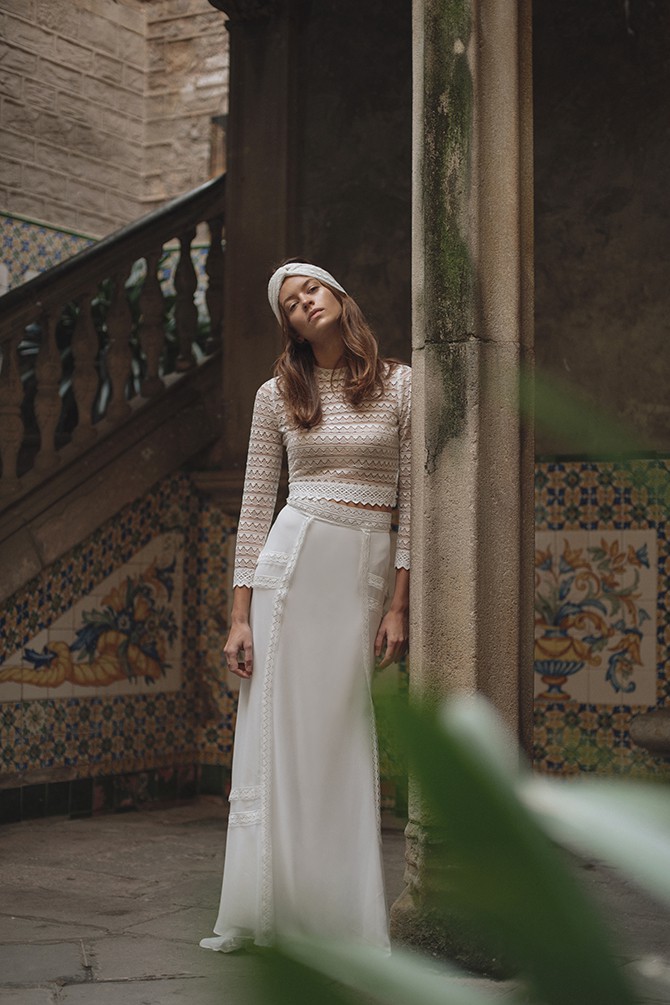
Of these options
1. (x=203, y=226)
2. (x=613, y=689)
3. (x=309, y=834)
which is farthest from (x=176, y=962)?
(x=203, y=226)

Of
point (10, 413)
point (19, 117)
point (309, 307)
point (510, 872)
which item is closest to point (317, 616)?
point (309, 307)

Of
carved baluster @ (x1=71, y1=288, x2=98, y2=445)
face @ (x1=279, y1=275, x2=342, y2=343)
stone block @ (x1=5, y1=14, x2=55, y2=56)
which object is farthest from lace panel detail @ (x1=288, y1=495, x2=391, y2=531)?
stone block @ (x1=5, y1=14, x2=55, y2=56)

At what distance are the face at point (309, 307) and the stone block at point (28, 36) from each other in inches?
213

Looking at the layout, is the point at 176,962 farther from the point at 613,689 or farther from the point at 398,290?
the point at 398,290

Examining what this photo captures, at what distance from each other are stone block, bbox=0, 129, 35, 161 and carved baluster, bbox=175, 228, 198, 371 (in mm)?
2293

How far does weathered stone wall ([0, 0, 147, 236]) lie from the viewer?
839 cm

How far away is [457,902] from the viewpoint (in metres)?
0.44

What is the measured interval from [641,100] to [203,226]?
4.04 meters

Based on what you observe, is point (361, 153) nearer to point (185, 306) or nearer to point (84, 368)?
point (185, 306)

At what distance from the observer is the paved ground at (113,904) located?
332cm

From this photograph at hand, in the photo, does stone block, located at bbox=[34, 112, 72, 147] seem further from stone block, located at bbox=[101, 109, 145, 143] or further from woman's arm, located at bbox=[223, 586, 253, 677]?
woman's arm, located at bbox=[223, 586, 253, 677]

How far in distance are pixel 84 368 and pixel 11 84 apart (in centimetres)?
304

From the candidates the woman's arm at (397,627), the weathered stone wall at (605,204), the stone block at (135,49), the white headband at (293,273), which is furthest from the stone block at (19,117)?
the woman's arm at (397,627)

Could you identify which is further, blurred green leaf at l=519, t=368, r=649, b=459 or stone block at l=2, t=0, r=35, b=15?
stone block at l=2, t=0, r=35, b=15
